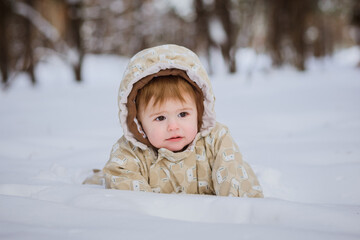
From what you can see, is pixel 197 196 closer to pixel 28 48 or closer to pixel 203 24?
pixel 28 48

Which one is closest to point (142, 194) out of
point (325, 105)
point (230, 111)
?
point (230, 111)

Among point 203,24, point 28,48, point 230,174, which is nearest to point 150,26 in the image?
point 203,24

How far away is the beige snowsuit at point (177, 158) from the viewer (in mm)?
1406

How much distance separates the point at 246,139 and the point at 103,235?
1.98 meters

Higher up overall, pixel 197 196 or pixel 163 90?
pixel 163 90

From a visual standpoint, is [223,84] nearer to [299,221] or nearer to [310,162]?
[310,162]

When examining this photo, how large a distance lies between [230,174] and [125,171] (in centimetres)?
49

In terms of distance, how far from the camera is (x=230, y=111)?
4164mm

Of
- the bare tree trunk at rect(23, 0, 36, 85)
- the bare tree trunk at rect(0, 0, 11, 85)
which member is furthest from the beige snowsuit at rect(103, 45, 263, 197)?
the bare tree trunk at rect(0, 0, 11, 85)

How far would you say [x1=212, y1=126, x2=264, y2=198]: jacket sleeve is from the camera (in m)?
1.38

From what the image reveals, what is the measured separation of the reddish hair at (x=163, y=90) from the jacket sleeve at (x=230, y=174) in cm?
30

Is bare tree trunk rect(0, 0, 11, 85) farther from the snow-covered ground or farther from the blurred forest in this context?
the snow-covered ground

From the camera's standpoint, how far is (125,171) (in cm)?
138

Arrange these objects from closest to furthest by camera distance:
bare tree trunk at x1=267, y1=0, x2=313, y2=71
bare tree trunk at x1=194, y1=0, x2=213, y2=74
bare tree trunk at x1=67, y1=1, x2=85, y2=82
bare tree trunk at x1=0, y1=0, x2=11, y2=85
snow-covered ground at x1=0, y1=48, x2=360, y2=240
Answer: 1. snow-covered ground at x1=0, y1=48, x2=360, y2=240
2. bare tree trunk at x1=67, y1=1, x2=85, y2=82
3. bare tree trunk at x1=0, y1=0, x2=11, y2=85
4. bare tree trunk at x1=194, y1=0, x2=213, y2=74
5. bare tree trunk at x1=267, y1=0, x2=313, y2=71
